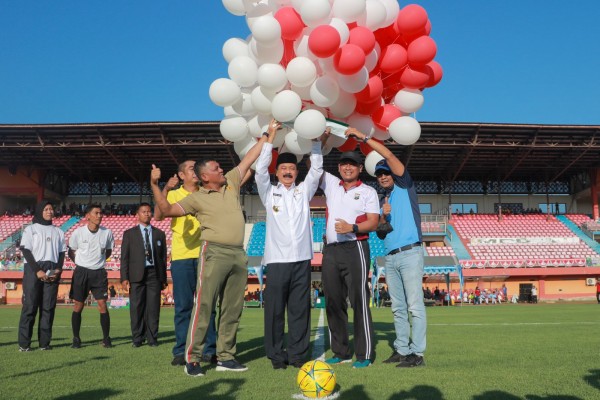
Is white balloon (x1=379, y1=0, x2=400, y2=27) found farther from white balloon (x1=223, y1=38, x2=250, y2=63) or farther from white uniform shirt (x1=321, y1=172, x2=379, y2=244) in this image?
white uniform shirt (x1=321, y1=172, x2=379, y2=244)

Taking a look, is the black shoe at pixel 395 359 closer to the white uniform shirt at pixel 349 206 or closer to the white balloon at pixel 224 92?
the white uniform shirt at pixel 349 206

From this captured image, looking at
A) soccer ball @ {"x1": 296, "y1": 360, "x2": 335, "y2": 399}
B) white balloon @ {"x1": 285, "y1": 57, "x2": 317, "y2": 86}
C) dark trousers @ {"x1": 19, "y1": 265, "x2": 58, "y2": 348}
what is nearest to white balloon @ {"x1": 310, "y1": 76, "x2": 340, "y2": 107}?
white balloon @ {"x1": 285, "y1": 57, "x2": 317, "y2": 86}

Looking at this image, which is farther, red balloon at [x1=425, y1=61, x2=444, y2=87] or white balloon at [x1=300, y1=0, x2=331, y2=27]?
red balloon at [x1=425, y1=61, x2=444, y2=87]

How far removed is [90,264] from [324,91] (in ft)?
13.8

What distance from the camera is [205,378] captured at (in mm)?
4207

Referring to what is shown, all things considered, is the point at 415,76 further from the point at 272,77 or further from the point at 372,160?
the point at 272,77

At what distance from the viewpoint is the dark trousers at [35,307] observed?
6.30 metres

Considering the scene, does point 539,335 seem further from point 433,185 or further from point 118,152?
point 433,185

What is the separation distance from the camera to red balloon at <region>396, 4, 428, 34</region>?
5.50 metres

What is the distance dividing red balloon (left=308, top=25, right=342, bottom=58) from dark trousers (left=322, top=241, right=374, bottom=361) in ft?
6.07

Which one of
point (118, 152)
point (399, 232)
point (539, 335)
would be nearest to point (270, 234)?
point (399, 232)

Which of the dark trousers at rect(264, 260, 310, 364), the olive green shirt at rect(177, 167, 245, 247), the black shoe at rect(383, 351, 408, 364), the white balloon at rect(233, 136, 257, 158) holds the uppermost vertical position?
the white balloon at rect(233, 136, 257, 158)

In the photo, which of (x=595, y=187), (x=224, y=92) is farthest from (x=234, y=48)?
(x=595, y=187)

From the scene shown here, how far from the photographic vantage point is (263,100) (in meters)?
5.45
